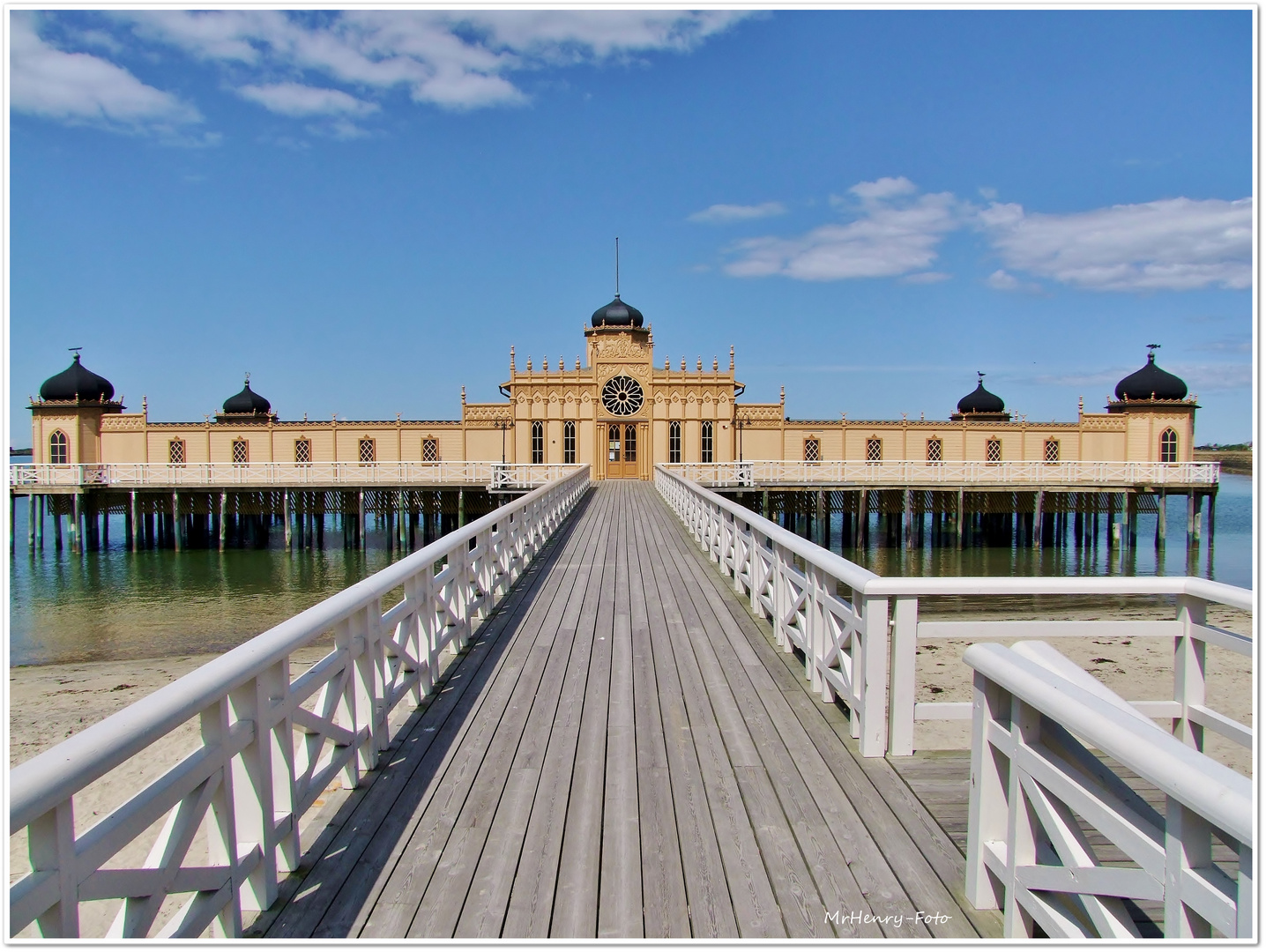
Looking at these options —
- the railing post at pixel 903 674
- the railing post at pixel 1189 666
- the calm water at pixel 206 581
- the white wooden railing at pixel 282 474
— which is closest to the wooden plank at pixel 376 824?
the railing post at pixel 903 674

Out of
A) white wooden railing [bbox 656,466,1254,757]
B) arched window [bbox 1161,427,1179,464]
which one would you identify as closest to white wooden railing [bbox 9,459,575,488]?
white wooden railing [bbox 656,466,1254,757]

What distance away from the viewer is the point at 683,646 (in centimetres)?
670

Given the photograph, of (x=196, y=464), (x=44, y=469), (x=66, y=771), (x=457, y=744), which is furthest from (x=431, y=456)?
(x=66, y=771)

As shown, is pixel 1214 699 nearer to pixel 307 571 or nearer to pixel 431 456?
pixel 307 571

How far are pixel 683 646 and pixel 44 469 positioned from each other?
36.6 meters

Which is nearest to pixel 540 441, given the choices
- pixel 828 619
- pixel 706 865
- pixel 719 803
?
pixel 828 619

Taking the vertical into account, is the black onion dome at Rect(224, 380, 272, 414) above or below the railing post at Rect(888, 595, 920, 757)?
above

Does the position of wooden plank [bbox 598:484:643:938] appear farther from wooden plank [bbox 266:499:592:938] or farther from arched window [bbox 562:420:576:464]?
arched window [bbox 562:420:576:464]

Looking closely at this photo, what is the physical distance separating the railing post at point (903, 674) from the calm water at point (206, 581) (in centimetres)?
1488

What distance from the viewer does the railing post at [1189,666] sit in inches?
160

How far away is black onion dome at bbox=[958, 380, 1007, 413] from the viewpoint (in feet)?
144

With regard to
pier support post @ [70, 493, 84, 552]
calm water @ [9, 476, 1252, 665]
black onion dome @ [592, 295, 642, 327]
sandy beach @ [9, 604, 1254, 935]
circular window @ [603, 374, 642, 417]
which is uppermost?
black onion dome @ [592, 295, 642, 327]

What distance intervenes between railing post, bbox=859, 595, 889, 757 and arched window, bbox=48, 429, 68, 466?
42.8 metres

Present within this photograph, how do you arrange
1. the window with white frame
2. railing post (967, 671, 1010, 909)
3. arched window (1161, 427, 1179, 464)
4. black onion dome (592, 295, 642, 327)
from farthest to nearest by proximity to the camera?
black onion dome (592, 295, 642, 327)
arched window (1161, 427, 1179, 464)
the window with white frame
railing post (967, 671, 1010, 909)
